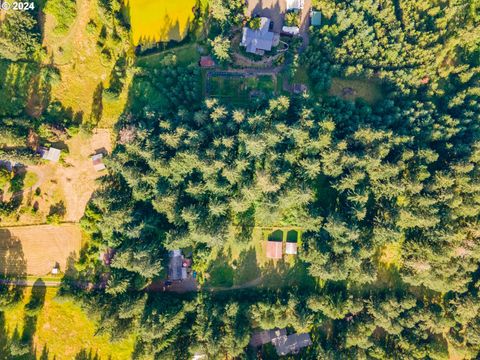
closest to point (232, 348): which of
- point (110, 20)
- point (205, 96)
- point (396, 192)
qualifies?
point (396, 192)

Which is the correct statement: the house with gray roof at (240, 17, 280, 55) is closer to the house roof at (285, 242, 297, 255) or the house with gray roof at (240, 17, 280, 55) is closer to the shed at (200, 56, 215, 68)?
the shed at (200, 56, 215, 68)

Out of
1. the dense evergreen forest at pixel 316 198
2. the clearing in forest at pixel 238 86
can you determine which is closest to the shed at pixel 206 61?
the clearing in forest at pixel 238 86

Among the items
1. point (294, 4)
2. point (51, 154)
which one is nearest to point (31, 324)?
point (51, 154)

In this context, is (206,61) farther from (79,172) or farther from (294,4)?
(79,172)

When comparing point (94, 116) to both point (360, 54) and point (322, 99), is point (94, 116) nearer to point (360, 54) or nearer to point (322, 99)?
point (322, 99)
